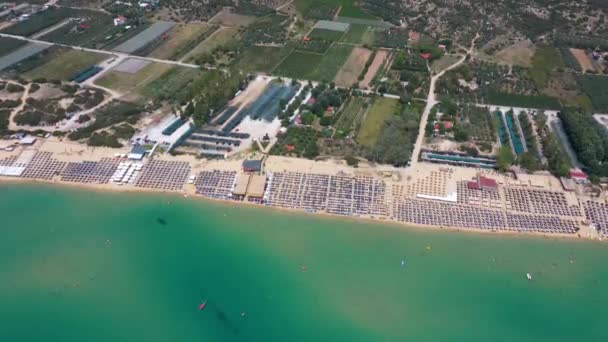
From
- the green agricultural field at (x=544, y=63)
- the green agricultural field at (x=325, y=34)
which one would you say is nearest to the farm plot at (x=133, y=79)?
the green agricultural field at (x=325, y=34)

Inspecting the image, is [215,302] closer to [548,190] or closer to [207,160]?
[207,160]

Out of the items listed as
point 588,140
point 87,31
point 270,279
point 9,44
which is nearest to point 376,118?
point 588,140

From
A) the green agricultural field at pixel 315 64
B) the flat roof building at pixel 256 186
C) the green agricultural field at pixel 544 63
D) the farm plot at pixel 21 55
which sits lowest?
the green agricultural field at pixel 544 63

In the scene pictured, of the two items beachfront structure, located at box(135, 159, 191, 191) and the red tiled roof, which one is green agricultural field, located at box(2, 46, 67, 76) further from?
the red tiled roof

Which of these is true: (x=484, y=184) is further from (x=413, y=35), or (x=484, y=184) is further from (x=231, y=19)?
(x=231, y=19)

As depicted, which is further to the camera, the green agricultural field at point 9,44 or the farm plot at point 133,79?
the green agricultural field at point 9,44

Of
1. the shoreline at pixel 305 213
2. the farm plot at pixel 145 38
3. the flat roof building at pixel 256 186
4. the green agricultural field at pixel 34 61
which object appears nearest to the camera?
the shoreline at pixel 305 213

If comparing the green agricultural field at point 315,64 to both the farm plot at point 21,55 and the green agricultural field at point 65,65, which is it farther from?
the farm plot at point 21,55

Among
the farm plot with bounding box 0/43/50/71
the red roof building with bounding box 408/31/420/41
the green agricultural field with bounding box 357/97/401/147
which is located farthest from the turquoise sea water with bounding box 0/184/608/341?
the red roof building with bounding box 408/31/420/41
